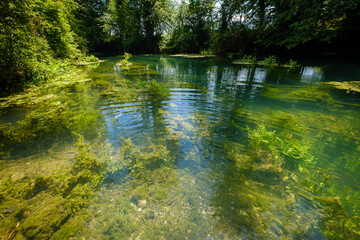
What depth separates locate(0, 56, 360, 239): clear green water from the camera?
5.42 feet

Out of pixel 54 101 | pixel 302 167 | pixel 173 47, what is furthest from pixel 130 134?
pixel 173 47

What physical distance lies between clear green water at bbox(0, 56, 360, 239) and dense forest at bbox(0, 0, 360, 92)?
2838 mm

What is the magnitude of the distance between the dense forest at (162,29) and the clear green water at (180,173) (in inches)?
112

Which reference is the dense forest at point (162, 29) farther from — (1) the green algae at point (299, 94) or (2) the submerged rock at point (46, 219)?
(1) the green algae at point (299, 94)

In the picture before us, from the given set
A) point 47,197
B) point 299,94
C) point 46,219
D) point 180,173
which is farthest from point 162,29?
point 46,219

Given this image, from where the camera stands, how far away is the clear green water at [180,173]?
5.42 ft

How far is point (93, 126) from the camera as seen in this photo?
3652mm

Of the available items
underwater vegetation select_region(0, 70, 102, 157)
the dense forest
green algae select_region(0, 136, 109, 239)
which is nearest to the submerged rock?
green algae select_region(0, 136, 109, 239)

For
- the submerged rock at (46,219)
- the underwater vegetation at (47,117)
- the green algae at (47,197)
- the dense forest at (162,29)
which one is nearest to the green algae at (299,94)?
the green algae at (47,197)

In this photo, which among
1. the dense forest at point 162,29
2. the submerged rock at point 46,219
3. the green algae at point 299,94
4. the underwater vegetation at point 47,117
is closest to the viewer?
the submerged rock at point 46,219

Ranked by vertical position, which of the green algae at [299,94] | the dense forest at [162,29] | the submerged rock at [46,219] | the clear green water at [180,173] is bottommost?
the submerged rock at [46,219]

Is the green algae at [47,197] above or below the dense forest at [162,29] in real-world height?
below

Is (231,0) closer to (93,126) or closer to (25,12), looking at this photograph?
(25,12)

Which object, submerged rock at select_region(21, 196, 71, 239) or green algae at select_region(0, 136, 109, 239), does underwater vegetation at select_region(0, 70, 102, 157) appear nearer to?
green algae at select_region(0, 136, 109, 239)
